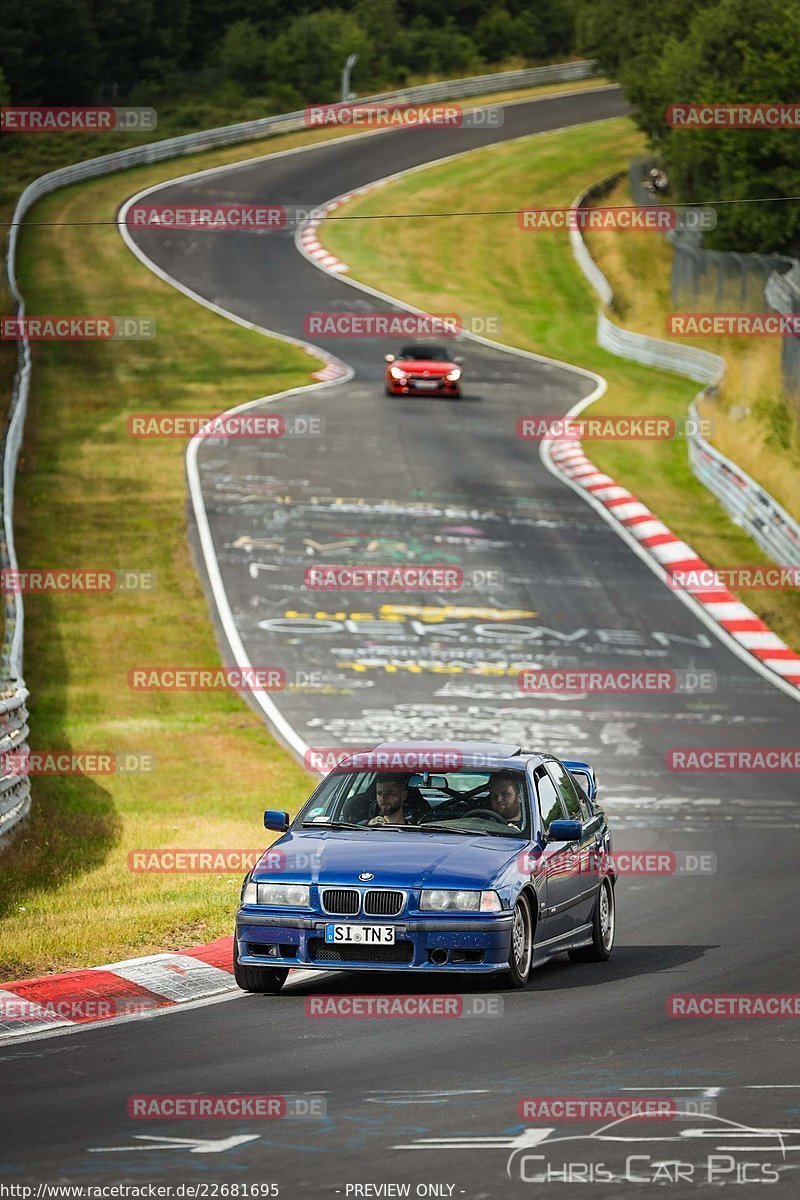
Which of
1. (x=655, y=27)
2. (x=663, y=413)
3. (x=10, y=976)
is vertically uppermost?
(x=655, y=27)

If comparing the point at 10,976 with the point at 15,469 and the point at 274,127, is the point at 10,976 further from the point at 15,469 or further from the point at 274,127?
the point at 274,127

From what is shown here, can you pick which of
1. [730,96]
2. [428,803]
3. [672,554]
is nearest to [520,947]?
[428,803]

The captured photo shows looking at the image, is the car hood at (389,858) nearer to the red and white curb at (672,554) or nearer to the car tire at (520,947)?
the car tire at (520,947)

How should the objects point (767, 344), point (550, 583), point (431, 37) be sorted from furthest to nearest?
point (431, 37) < point (767, 344) < point (550, 583)

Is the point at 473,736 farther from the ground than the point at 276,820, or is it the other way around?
the point at 276,820

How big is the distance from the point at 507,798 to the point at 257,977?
190cm

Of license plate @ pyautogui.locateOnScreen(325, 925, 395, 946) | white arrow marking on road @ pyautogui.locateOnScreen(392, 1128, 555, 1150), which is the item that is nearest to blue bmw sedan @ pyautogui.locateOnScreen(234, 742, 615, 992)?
license plate @ pyautogui.locateOnScreen(325, 925, 395, 946)

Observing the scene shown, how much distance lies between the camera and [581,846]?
12.1 metres

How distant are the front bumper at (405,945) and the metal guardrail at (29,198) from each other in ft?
17.9

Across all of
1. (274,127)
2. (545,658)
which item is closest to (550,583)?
(545,658)

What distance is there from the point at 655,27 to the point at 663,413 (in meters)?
29.6

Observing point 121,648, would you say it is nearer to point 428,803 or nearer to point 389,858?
point 428,803

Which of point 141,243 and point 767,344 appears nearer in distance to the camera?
point 767,344

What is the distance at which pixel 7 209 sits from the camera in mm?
61531
